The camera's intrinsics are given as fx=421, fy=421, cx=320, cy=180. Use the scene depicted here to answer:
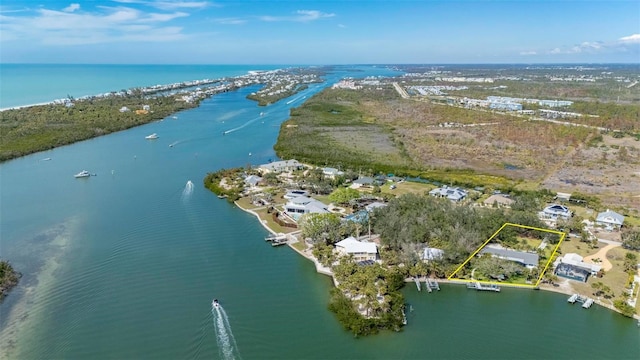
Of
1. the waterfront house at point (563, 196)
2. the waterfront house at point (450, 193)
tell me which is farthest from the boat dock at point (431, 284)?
the waterfront house at point (563, 196)

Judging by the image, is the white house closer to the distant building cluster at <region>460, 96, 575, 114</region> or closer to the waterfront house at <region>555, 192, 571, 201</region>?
the waterfront house at <region>555, 192, 571, 201</region>

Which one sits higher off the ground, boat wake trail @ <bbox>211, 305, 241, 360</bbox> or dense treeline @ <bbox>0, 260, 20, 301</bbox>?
dense treeline @ <bbox>0, 260, 20, 301</bbox>

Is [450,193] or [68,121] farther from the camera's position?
[68,121]

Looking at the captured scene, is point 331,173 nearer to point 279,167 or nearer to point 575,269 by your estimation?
point 279,167

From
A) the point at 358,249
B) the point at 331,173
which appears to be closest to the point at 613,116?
the point at 331,173

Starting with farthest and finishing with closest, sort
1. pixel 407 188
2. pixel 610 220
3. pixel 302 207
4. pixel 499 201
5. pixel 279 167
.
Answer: pixel 279 167 < pixel 407 188 < pixel 499 201 < pixel 302 207 < pixel 610 220

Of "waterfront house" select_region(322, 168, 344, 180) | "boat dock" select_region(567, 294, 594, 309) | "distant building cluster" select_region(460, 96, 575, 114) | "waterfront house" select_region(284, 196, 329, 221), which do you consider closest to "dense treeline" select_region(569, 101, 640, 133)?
"distant building cluster" select_region(460, 96, 575, 114)

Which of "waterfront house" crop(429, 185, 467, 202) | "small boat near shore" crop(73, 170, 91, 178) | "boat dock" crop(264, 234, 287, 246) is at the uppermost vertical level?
"small boat near shore" crop(73, 170, 91, 178)

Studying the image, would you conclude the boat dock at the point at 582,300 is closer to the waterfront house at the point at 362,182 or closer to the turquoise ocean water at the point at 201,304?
the turquoise ocean water at the point at 201,304
